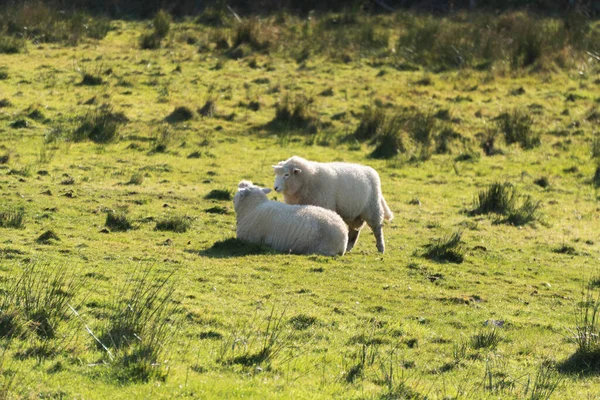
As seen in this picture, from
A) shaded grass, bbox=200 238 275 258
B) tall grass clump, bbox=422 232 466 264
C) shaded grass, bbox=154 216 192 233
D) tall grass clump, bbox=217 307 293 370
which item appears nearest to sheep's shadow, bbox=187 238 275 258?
shaded grass, bbox=200 238 275 258

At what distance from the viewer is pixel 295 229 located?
10609 millimetres

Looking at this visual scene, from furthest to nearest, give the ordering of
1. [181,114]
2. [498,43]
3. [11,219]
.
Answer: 1. [498,43]
2. [181,114]
3. [11,219]

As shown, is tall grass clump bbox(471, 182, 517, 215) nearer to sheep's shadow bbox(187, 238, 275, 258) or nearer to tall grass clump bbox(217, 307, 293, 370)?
sheep's shadow bbox(187, 238, 275, 258)

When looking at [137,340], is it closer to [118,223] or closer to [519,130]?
[118,223]

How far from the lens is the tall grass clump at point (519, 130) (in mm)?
19172

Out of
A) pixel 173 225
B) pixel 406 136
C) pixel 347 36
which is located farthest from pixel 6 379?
pixel 347 36

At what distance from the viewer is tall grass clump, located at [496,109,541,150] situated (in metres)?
19.2

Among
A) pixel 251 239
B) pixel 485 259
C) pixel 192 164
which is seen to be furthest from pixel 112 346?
pixel 192 164

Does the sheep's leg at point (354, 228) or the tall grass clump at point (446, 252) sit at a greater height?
the tall grass clump at point (446, 252)

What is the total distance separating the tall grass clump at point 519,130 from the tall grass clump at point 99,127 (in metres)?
7.76

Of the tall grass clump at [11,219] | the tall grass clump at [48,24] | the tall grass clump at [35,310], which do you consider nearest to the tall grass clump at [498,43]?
the tall grass clump at [48,24]

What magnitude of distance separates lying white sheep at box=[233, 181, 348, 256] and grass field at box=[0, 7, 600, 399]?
29 cm

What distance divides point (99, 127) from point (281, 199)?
15.1 ft

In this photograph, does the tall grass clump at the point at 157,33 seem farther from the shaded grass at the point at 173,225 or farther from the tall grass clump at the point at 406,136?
the shaded grass at the point at 173,225
